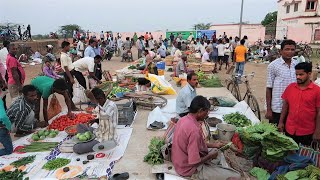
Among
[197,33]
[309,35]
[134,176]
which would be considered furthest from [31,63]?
[309,35]

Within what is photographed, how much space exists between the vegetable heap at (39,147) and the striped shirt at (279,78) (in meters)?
3.92

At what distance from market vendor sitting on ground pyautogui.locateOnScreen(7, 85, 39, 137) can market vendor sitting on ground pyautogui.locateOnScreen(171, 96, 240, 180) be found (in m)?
3.19

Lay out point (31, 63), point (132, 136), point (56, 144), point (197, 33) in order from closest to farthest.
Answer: point (56, 144), point (132, 136), point (31, 63), point (197, 33)

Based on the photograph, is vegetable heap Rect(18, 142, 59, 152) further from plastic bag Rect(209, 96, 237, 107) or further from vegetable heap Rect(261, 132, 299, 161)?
plastic bag Rect(209, 96, 237, 107)

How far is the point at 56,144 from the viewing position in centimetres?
475

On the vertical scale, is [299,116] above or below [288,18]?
below

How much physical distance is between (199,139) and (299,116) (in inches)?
59.3

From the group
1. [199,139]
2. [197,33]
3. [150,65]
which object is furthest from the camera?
[197,33]

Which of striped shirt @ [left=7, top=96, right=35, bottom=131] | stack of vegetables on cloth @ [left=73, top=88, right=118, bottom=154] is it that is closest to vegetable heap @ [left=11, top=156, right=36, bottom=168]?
stack of vegetables on cloth @ [left=73, top=88, right=118, bottom=154]

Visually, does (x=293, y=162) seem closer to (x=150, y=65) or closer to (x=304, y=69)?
(x=304, y=69)

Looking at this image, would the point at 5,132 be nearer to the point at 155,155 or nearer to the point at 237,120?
the point at 155,155

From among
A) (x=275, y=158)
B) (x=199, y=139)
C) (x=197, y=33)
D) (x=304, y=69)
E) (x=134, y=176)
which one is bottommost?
(x=134, y=176)

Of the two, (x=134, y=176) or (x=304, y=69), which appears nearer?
(x=304, y=69)

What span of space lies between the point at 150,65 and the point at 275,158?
7.39 m
